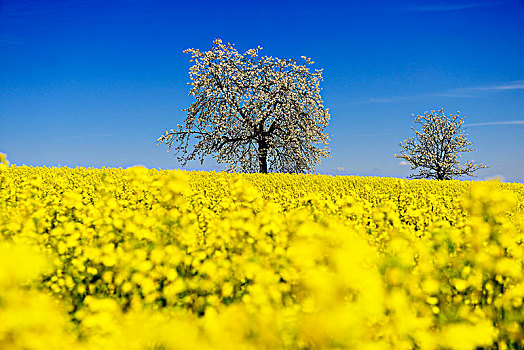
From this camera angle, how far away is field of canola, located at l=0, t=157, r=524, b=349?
2.51 meters

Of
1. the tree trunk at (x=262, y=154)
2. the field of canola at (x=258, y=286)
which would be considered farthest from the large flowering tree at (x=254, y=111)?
the field of canola at (x=258, y=286)

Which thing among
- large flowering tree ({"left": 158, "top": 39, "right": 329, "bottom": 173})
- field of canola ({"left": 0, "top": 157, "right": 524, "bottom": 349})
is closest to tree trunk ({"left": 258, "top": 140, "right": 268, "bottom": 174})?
large flowering tree ({"left": 158, "top": 39, "right": 329, "bottom": 173})

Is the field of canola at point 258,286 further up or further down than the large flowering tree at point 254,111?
further down

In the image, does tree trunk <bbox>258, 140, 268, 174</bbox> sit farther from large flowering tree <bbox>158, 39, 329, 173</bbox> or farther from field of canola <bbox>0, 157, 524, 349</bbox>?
field of canola <bbox>0, 157, 524, 349</bbox>

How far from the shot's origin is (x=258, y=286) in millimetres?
3246

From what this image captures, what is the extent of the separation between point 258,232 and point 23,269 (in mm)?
2750

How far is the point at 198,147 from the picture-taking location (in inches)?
1144

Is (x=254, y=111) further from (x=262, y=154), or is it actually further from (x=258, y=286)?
(x=258, y=286)

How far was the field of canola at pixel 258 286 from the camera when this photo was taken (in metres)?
2.51

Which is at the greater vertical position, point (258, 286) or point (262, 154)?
point (262, 154)

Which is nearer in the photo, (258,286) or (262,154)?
(258,286)

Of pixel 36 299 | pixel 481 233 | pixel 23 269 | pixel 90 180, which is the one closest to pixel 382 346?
pixel 36 299

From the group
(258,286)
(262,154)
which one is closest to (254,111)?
(262,154)

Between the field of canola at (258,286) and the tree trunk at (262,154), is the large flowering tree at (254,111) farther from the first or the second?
the field of canola at (258,286)
